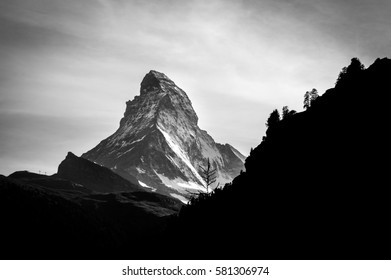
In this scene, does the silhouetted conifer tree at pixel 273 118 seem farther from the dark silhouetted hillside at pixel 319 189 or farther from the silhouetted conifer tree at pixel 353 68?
the silhouetted conifer tree at pixel 353 68

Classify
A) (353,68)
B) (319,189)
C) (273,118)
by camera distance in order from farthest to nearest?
(273,118) → (353,68) → (319,189)

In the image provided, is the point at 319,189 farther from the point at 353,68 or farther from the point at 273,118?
the point at 273,118

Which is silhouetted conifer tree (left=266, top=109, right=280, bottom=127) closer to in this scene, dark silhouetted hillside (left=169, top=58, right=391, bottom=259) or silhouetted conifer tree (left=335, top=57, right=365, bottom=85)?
dark silhouetted hillside (left=169, top=58, right=391, bottom=259)

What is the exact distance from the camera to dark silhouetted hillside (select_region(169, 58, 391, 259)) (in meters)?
85.3

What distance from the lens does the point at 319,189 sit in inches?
4080

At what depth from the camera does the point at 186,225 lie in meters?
168

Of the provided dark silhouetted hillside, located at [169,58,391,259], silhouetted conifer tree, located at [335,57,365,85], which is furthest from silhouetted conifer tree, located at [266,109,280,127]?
silhouetted conifer tree, located at [335,57,365,85]

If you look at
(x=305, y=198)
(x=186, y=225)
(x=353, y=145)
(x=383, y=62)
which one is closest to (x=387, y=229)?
(x=305, y=198)

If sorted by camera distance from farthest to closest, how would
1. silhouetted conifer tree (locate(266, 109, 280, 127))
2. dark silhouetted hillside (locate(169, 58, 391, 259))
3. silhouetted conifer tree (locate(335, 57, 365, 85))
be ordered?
silhouetted conifer tree (locate(266, 109, 280, 127)), silhouetted conifer tree (locate(335, 57, 365, 85)), dark silhouetted hillside (locate(169, 58, 391, 259))

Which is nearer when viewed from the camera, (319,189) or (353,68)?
(319,189)

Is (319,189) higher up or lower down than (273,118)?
lower down

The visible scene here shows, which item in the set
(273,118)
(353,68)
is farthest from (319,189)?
(273,118)

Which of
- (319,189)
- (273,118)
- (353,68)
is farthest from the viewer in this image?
(273,118)
